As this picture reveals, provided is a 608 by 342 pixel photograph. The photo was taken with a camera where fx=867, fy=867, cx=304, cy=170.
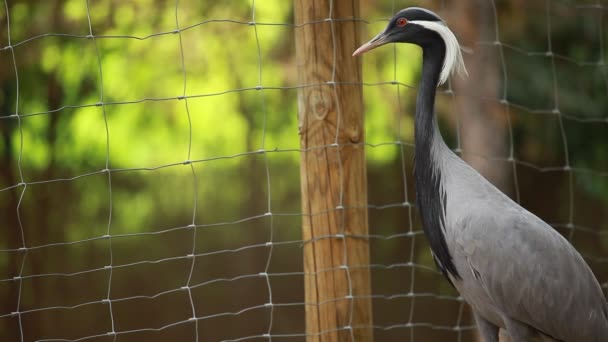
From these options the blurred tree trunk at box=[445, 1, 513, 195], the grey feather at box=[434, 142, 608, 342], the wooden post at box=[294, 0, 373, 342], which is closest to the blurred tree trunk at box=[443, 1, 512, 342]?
the blurred tree trunk at box=[445, 1, 513, 195]

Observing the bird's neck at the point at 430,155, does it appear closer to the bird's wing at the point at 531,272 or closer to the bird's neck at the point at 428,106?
the bird's neck at the point at 428,106

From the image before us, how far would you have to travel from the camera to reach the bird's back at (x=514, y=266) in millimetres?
3180

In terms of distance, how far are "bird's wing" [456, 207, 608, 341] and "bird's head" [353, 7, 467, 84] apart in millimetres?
623

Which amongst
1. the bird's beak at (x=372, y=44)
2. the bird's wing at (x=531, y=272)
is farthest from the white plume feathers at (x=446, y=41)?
the bird's wing at (x=531, y=272)

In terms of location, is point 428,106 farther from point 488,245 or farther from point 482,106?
point 482,106

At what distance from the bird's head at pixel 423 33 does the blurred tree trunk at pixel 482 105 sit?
2574 mm

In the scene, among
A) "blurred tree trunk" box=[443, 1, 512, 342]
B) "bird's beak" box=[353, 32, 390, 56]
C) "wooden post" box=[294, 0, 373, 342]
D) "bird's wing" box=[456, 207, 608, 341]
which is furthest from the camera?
"blurred tree trunk" box=[443, 1, 512, 342]

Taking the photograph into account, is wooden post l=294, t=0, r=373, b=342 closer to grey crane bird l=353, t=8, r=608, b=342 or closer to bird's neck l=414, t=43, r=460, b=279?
grey crane bird l=353, t=8, r=608, b=342

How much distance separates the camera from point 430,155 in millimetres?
3381

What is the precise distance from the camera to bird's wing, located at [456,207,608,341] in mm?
3176

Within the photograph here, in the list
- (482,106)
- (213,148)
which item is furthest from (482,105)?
(213,148)

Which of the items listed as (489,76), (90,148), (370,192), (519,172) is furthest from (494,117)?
(90,148)

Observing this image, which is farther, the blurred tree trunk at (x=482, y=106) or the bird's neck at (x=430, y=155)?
the blurred tree trunk at (x=482, y=106)

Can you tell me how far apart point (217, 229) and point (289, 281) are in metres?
0.91
